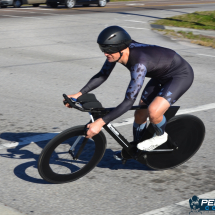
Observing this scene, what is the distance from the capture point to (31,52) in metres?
12.6

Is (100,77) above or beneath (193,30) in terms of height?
above

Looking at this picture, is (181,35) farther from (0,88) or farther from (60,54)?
(0,88)

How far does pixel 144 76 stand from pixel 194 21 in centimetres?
1854

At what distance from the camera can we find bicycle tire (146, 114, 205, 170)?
478 cm

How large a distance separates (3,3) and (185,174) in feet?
91.5

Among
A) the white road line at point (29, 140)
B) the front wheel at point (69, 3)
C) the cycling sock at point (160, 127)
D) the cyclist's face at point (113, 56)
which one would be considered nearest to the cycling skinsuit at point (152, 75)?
the cyclist's face at point (113, 56)

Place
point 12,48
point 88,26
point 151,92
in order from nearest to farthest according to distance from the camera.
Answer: point 151,92 → point 12,48 → point 88,26

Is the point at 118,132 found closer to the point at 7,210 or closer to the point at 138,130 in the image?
the point at 138,130

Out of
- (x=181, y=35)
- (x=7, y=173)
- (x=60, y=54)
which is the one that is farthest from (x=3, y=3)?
(x=7, y=173)

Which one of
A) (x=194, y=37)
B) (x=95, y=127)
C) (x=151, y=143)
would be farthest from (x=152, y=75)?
(x=194, y=37)

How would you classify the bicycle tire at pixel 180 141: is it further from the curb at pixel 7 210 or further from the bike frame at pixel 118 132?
the curb at pixel 7 210

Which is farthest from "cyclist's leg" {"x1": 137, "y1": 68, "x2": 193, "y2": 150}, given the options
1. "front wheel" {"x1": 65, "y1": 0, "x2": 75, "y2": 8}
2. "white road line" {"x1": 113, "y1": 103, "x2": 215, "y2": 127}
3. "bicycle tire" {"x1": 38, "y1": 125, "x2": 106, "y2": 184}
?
"front wheel" {"x1": 65, "y1": 0, "x2": 75, "y2": 8}

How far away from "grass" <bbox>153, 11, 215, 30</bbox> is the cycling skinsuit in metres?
15.3

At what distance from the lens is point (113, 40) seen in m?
4.02
